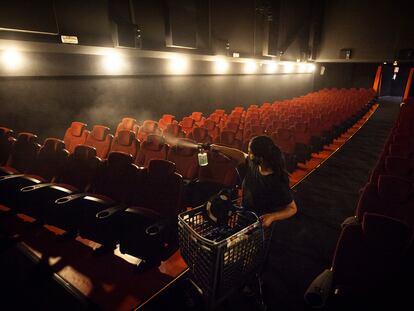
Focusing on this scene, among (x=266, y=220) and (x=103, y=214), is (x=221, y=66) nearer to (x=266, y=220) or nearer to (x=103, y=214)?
(x=103, y=214)

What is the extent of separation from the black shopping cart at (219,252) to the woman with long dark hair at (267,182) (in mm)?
213

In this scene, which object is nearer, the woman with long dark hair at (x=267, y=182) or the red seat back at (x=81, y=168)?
the woman with long dark hair at (x=267, y=182)

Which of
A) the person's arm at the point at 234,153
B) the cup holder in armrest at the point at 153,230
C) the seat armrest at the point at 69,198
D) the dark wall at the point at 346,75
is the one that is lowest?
the cup holder in armrest at the point at 153,230

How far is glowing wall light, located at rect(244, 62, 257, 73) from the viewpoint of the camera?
460 inches

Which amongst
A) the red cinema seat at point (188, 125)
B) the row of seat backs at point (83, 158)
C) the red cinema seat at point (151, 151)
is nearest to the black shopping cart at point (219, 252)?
the row of seat backs at point (83, 158)

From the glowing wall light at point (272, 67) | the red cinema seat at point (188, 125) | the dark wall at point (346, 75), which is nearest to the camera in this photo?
the red cinema seat at point (188, 125)

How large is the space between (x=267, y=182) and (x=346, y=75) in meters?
21.8

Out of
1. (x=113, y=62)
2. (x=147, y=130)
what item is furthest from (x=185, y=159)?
(x=113, y=62)

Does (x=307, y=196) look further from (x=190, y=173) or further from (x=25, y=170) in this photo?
(x=25, y=170)

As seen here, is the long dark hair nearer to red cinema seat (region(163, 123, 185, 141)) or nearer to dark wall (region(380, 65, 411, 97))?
red cinema seat (region(163, 123, 185, 141))

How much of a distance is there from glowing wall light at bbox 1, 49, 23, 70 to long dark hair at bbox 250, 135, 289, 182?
18.5 feet

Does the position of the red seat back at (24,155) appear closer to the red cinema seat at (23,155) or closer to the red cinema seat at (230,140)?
the red cinema seat at (23,155)

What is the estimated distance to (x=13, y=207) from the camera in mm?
2727

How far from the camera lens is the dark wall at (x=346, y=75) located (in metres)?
19.4
